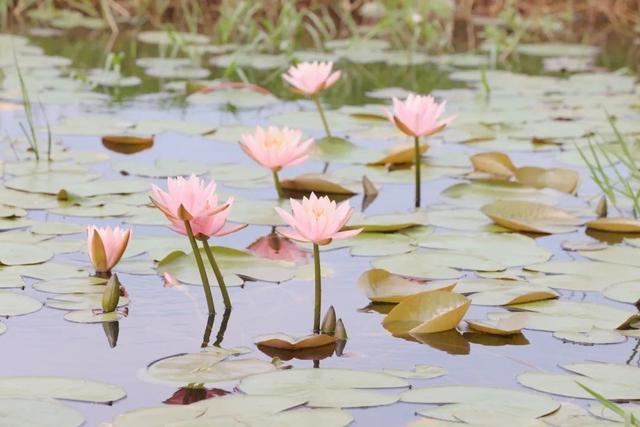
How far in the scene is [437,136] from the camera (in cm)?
365

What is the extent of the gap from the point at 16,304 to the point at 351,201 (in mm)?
1055

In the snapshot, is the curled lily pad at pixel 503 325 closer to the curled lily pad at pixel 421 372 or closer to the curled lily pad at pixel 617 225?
the curled lily pad at pixel 421 372

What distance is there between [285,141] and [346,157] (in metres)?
0.74

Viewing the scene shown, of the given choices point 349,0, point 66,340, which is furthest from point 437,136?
point 349,0

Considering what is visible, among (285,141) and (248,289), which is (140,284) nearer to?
(248,289)

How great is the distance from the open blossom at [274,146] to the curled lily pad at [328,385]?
35.1 inches

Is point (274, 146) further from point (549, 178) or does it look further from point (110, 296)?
point (549, 178)

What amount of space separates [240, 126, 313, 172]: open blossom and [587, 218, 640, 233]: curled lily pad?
0.66 m

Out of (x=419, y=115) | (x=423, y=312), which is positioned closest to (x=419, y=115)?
(x=419, y=115)

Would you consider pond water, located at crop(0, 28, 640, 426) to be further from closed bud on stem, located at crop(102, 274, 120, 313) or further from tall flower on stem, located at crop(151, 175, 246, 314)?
tall flower on stem, located at crop(151, 175, 246, 314)

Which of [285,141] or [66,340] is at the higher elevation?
[285,141]

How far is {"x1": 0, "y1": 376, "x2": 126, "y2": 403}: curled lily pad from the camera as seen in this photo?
5.29ft

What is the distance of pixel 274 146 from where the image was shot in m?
2.54

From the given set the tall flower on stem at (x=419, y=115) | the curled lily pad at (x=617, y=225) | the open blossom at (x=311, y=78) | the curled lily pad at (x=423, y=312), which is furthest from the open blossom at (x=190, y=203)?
the open blossom at (x=311, y=78)
